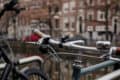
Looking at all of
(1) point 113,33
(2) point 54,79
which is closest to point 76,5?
(1) point 113,33

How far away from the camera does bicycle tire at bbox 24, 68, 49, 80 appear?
3097 millimetres

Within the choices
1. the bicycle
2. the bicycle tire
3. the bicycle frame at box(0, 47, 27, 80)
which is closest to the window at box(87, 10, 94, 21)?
the bicycle

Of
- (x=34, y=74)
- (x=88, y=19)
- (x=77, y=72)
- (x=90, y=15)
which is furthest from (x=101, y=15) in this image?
(x=77, y=72)

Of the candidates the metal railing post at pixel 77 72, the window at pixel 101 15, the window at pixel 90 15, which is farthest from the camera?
the window at pixel 90 15

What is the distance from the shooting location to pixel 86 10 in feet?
134

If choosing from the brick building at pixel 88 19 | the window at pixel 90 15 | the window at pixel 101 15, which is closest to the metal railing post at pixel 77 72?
the brick building at pixel 88 19

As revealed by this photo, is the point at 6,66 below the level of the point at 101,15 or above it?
above

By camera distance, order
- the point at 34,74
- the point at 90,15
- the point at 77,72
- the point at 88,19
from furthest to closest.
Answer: the point at 88,19 < the point at 90,15 < the point at 34,74 < the point at 77,72

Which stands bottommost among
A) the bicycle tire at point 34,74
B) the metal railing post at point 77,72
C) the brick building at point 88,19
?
the brick building at point 88,19

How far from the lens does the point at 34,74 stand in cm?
319

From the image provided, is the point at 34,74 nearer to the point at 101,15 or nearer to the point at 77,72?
the point at 77,72

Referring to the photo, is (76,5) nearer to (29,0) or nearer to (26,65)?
(29,0)

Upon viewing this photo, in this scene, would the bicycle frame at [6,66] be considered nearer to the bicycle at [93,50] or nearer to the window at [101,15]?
the bicycle at [93,50]

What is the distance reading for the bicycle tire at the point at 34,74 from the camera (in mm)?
3097
